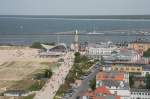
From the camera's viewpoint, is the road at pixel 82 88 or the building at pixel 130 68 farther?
the building at pixel 130 68

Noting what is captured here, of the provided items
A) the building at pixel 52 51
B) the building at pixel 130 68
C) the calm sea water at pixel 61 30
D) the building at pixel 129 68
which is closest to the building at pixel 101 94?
the building at pixel 130 68

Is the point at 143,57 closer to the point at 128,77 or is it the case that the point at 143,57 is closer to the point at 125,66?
the point at 125,66

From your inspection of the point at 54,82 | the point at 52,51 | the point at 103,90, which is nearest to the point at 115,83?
the point at 103,90

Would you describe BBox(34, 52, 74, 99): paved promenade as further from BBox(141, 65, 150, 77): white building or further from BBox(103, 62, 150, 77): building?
BBox(141, 65, 150, 77): white building

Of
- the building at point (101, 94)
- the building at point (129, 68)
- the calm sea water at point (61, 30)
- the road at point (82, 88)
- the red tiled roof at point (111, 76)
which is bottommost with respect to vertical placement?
the road at point (82, 88)

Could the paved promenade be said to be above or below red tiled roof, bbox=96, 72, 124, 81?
below

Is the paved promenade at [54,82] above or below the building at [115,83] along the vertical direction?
below

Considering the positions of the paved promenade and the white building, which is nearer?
the paved promenade

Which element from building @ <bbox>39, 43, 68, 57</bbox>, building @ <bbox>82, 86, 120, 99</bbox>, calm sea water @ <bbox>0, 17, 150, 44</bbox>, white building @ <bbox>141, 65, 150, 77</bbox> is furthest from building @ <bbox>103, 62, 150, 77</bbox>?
calm sea water @ <bbox>0, 17, 150, 44</bbox>

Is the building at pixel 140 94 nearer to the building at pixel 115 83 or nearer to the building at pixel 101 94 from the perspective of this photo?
the building at pixel 115 83
